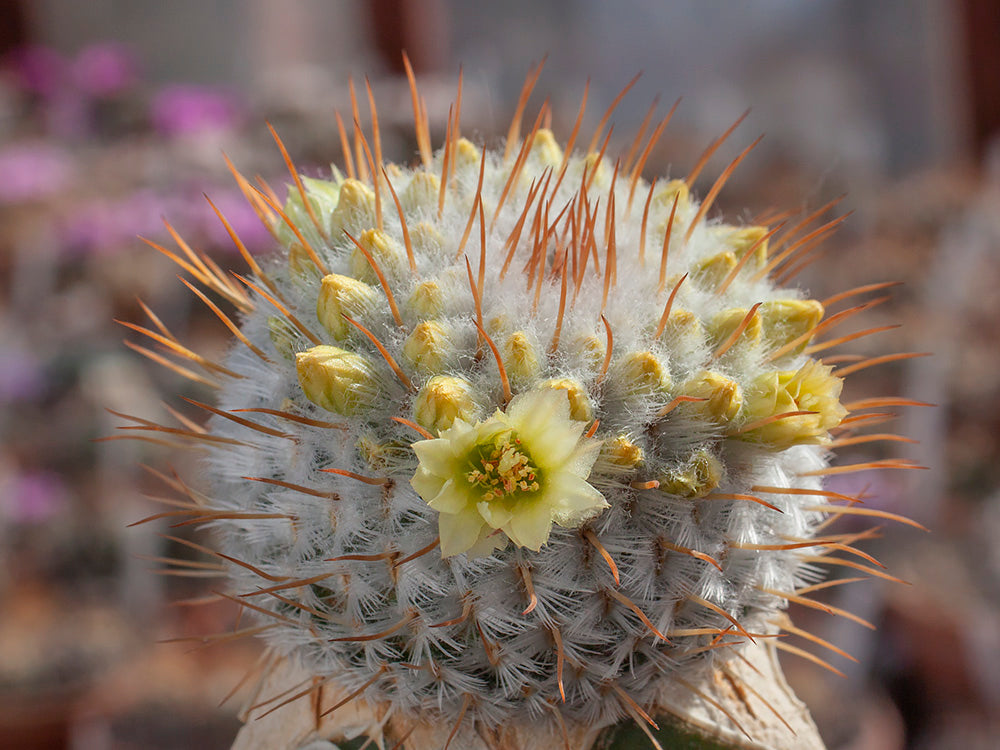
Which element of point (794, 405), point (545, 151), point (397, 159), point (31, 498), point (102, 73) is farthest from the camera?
point (102, 73)

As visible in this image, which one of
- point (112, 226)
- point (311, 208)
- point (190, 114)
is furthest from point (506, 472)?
point (190, 114)

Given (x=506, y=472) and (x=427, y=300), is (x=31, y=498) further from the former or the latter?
(x=506, y=472)

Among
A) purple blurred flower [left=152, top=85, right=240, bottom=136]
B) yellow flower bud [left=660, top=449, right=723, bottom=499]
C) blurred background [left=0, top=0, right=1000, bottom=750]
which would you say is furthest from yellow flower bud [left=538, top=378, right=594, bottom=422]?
purple blurred flower [left=152, top=85, right=240, bottom=136]

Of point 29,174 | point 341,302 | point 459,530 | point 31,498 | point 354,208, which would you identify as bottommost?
point 31,498

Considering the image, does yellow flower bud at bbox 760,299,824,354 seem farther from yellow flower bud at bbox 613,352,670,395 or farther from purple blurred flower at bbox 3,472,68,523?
purple blurred flower at bbox 3,472,68,523

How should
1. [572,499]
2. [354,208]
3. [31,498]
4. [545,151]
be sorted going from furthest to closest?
[31,498]
[545,151]
[354,208]
[572,499]

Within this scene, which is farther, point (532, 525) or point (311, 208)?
point (311, 208)

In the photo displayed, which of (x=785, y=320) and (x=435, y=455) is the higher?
(x=785, y=320)
